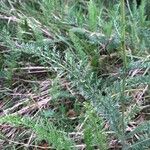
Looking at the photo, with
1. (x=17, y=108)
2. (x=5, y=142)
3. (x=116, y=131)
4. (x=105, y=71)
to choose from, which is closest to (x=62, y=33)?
(x=105, y=71)

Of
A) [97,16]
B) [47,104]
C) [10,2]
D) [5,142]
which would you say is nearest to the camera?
[5,142]

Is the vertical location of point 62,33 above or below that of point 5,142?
above

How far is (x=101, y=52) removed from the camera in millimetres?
1648

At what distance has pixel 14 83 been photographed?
5.34 feet

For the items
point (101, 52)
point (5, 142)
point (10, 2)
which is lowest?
point (5, 142)

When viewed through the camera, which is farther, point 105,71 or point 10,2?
point 10,2

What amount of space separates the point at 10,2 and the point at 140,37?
2.47 feet

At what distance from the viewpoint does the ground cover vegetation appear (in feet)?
3.87

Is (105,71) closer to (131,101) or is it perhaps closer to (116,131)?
(131,101)

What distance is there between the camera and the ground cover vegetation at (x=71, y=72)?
3.87ft

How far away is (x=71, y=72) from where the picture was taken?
114 centimetres

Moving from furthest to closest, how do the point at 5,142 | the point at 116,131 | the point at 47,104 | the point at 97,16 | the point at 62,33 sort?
the point at 62,33 < the point at 97,16 < the point at 47,104 < the point at 5,142 < the point at 116,131

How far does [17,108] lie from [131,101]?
1.51 feet

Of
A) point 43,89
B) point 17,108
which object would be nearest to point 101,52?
point 43,89
